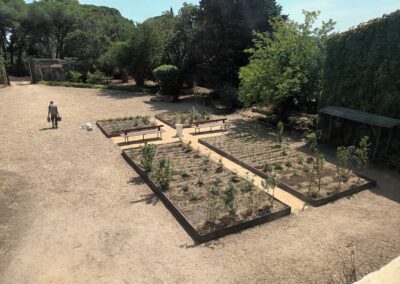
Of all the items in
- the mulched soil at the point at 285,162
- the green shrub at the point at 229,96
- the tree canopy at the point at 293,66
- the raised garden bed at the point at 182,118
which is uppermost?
the tree canopy at the point at 293,66

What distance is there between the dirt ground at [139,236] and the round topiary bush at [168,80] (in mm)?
12700

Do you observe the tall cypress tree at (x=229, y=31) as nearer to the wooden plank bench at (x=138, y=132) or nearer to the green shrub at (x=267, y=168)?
the wooden plank bench at (x=138, y=132)

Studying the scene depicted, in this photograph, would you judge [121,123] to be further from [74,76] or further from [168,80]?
[74,76]

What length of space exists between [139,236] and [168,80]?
17060 mm

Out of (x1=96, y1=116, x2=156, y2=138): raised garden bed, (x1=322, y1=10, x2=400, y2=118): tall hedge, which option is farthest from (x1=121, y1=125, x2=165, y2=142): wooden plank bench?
(x1=322, y1=10, x2=400, y2=118): tall hedge

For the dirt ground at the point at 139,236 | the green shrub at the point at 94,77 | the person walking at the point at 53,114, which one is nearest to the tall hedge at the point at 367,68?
the dirt ground at the point at 139,236

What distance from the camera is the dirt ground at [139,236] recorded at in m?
5.64

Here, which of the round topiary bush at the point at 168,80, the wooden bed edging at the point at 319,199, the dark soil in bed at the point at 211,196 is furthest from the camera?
the round topiary bush at the point at 168,80

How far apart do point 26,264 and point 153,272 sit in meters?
2.46

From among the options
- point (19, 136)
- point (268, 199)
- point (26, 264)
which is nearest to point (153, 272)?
point (26, 264)

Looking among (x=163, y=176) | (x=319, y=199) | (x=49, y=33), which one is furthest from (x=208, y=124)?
(x=49, y=33)

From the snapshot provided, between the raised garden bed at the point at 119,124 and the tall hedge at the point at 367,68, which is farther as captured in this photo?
the raised garden bed at the point at 119,124

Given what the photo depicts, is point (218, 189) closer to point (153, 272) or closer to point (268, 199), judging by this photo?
point (268, 199)

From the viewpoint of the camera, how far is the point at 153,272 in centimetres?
565
